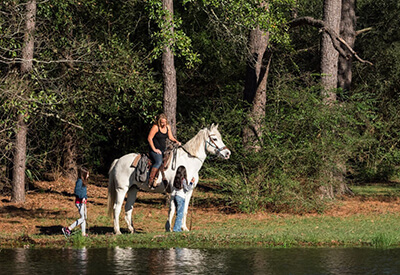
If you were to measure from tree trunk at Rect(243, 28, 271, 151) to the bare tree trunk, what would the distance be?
733 centimetres

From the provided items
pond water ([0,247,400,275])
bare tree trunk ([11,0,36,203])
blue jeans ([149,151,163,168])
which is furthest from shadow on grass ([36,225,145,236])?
pond water ([0,247,400,275])

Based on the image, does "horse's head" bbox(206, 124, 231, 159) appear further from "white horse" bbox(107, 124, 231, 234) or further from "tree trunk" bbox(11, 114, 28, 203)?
"tree trunk" bbox(11, 114, 28, 203)

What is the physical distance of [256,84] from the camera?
82.0ft

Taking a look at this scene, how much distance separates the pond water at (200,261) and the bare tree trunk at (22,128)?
28.9 ft

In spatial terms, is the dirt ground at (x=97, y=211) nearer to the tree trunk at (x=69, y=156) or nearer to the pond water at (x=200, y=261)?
the tree trunk at (x=69, y=156)

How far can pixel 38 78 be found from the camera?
21.8 meters

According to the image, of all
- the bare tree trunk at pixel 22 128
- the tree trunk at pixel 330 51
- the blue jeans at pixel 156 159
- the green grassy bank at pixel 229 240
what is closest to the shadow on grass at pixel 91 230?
the blue jeans at pixel 156 159

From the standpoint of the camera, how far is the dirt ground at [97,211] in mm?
19500

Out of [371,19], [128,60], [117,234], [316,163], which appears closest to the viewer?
[117,234]

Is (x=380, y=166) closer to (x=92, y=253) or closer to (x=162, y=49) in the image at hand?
(x=162, y=49)

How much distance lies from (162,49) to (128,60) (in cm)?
230

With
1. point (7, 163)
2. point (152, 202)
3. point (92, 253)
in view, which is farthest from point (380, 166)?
point (92, 253)

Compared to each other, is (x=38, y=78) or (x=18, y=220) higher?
(x=38, y=78)

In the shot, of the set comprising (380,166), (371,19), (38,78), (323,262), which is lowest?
(323,262)
